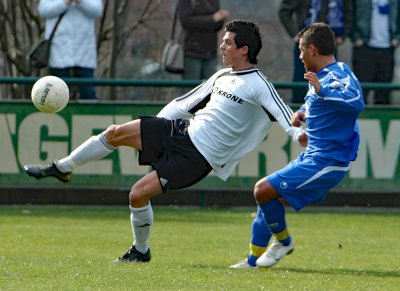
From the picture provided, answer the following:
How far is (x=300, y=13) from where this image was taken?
1630 cm

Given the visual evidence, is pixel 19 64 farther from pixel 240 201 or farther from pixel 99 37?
pixel 240 201

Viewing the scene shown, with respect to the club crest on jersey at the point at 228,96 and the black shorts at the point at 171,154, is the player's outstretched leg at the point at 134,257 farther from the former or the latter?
the club crest on jersey at the point at 228,96

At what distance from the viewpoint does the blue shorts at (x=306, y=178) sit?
952 cm

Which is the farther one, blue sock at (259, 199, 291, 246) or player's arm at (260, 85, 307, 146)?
blue sock at (259, 199, 291, 246)

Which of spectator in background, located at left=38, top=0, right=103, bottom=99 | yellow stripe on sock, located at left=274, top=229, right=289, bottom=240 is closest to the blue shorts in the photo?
yellow stripe on sock, located at left=274, top=229, right=289, bottom=240

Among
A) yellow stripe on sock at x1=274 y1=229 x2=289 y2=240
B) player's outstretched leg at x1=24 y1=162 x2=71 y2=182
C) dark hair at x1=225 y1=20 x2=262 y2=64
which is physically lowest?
yellow stripe on sock at x1=274 y1=229 x2=289 y2=240

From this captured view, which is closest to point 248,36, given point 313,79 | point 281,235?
point 313,79

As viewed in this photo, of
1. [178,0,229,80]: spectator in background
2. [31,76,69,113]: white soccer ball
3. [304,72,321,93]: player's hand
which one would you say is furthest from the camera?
[178,0,229,80]: spectator in background

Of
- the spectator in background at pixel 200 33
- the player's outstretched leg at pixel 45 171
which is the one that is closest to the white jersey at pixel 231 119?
the player's outstretched leg at pixel 45 171

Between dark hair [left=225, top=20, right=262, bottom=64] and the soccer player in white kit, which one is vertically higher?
dark hair [left=225, top=20, right=262, bottom=64]

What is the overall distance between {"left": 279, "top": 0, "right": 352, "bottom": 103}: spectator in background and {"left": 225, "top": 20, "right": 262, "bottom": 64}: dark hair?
5.93 m

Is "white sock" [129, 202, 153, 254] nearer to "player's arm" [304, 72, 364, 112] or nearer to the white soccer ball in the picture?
the white soccer ball

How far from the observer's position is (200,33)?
15.9 m

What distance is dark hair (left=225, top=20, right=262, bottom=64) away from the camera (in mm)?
9977
